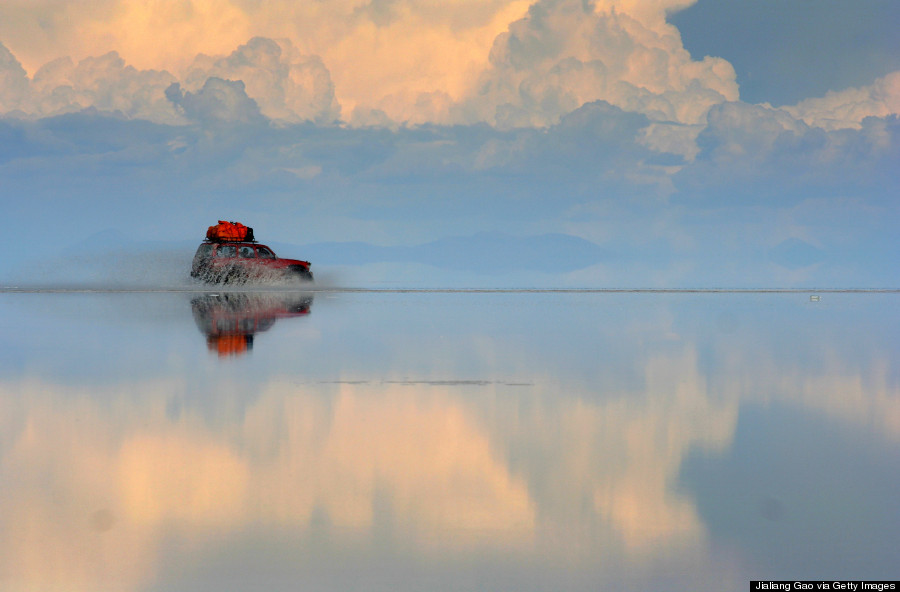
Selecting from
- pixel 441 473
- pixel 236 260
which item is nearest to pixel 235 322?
pixel 441 473

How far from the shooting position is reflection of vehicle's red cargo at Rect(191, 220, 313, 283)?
38.5m

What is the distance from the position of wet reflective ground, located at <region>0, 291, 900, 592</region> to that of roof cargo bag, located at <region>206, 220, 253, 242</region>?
27254mm

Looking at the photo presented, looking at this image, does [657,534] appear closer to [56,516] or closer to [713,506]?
[713,506]

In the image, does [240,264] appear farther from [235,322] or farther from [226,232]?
[235,322]

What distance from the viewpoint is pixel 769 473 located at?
19.2 ft

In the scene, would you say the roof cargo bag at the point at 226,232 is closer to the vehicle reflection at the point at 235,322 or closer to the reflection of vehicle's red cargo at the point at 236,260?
the reflection of vehicle's red cargo at the point at 236,260

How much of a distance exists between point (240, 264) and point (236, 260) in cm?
30

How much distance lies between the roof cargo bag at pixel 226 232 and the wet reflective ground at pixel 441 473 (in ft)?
89.4

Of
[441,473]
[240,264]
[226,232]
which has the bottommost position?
[441,473]

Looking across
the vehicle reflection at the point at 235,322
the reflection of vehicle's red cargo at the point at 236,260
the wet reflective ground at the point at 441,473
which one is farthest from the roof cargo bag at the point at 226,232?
the wet reflective ground at the point at 441,473

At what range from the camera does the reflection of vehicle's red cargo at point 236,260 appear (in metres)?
38.5

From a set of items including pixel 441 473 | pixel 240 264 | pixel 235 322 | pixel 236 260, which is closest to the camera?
pixel 441 473

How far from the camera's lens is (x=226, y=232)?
39.6 meters

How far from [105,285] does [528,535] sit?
5146cm
